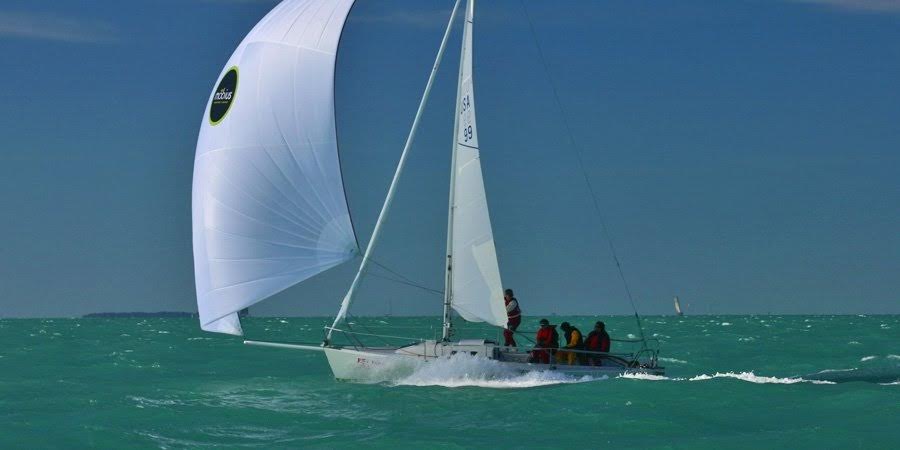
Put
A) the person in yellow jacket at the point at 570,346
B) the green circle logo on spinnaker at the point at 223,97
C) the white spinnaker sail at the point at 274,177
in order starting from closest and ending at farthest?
the white spinnaker sail at the point at 274,177
the green circle logo on spinnaker at the point at 223,97
the person in yellow jacket at the point at 570,346

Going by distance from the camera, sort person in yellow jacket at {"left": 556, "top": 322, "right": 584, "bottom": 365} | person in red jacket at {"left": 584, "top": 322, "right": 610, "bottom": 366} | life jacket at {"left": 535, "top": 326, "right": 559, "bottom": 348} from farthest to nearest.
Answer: person in red jacket at {"left": 584, "top": 322, "right": 610, "bottom": 366}, person in yellow jacket at {"left": 556, "top": 322, "right": 584, "bottom": 365}, life jacket at {"left": 535, "top": 326, "right": 559, "bottom": 348}

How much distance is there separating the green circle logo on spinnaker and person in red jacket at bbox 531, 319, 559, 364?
735 cm

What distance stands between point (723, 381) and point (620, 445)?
362 inches

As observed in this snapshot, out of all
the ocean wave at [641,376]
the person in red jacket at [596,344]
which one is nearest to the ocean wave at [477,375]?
the person in red jacket at [596,344]

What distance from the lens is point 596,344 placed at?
89.5 feet

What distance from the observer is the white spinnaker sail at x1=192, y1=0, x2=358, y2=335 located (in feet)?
81.4

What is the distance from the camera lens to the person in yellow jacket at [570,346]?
2673 cm

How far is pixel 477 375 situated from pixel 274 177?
548 cm

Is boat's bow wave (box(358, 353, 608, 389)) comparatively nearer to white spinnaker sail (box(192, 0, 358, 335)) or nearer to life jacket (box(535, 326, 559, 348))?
life jacket (box(535, 326, 559, 348))

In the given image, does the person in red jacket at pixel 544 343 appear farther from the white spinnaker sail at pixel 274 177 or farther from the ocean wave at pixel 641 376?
the white spinnaker sail at pixel 274 177

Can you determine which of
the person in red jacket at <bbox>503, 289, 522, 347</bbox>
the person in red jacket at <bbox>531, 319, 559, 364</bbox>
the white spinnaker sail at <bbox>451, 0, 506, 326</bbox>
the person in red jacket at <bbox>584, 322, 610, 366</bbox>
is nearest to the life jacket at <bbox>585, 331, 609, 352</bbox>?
the person in red jacket at <bbox>584, 322, 610, 366</bbox>

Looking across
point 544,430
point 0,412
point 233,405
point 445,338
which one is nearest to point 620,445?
point 544,430

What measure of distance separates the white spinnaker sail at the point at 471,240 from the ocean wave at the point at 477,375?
95 centimetres

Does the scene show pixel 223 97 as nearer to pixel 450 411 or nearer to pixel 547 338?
pixel 450 411
